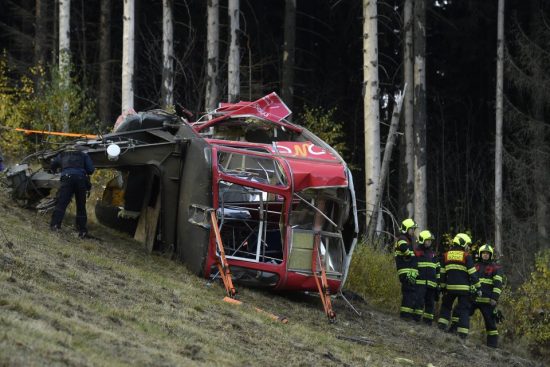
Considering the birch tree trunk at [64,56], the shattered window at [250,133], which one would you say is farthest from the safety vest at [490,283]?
the birch tree trunk at [64,56]

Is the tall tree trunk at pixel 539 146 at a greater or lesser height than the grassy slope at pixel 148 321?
greater

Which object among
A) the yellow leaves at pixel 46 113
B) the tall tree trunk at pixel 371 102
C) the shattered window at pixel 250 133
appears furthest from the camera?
the yellow leaves at pixel 46 113

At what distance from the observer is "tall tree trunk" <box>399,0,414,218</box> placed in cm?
2753

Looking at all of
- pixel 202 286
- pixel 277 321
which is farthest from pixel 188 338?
pixel 202 286

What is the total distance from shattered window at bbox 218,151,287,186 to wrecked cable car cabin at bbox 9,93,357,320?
2 cm

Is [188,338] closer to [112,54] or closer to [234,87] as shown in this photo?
[234,87]

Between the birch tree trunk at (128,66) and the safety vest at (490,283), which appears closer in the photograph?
the safety vest at (490,283)

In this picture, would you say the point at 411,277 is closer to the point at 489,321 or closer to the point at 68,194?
the point at 489,321

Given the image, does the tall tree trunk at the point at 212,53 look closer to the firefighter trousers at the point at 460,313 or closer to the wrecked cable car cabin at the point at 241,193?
the wrecked cable car cabin at the point at 241,193

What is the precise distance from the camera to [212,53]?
25.6 m

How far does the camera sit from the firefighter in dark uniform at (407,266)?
16.2 metres

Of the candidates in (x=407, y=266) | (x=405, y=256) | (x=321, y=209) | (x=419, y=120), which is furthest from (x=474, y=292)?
(x=419, y=120)

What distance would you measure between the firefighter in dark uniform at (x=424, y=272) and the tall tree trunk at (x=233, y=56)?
8.89 meters

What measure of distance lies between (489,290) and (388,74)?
2039 centimetres
